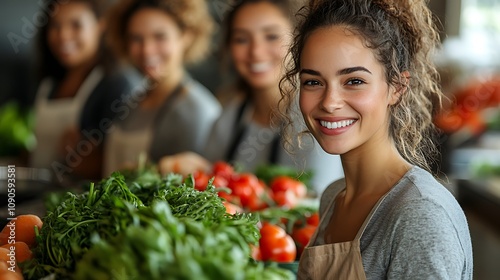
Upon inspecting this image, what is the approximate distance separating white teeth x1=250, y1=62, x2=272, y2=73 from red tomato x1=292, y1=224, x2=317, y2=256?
4.30ft

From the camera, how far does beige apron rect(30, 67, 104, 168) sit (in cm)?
446

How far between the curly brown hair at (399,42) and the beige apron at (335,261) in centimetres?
23

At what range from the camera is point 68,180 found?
375 centimetres

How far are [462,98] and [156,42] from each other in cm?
182

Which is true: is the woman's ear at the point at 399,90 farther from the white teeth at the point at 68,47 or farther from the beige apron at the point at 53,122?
the white teeth at the point at 68,47

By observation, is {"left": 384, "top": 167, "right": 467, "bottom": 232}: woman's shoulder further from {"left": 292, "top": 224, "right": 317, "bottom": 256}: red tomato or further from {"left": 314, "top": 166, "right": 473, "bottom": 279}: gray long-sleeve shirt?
{"left": 292, "top": 224, "right": 317, "bottom": 256}: red tomato

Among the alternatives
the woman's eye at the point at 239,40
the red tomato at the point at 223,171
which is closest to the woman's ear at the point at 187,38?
the woman's eye at the point at 239,40

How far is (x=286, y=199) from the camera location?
106 inches

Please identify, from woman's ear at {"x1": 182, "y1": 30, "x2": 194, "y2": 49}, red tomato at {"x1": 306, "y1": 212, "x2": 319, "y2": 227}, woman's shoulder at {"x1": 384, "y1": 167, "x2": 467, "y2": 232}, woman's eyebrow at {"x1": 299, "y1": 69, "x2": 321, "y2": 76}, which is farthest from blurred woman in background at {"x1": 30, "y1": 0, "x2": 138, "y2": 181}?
woman's shoulder at {"x1": 384, "y1": 167, "x2": 467, "y2": 232}

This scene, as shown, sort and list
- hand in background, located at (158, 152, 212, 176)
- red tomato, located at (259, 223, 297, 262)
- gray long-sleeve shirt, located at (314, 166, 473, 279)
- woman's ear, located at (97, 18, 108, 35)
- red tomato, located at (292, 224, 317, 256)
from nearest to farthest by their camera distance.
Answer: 1. gray long-sleeve shirt, located at (314, 166, 473, 279)
2. red tomato, located at (259, 223, 297, 262)
3. red tomato, located at (292, 224, 317, 256)
4. hand in background, located at (158, 152, 212, 176)
5. woman's ear, located at (97, 18, 108, 35)

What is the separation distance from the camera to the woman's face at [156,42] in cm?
385

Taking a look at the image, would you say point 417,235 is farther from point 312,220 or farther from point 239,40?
point 239,40

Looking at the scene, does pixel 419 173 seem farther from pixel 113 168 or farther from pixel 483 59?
pixel 483 59

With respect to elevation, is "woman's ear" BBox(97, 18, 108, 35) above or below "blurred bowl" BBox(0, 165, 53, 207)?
above
